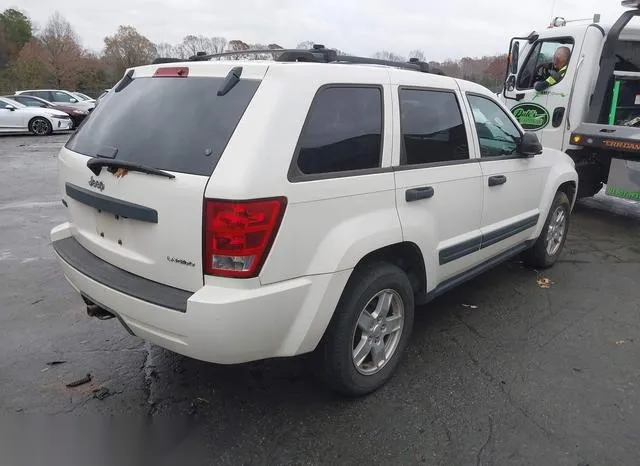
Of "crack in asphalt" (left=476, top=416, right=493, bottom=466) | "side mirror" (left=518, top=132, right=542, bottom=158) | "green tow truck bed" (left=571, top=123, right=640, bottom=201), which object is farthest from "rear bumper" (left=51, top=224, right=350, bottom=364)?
"green tow truck bed" (left=571, top=123, right=640, bottom=201)

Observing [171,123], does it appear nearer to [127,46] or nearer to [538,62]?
[538,62]

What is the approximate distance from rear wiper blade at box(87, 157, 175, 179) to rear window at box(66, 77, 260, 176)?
5 cm

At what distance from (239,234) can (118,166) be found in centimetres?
81

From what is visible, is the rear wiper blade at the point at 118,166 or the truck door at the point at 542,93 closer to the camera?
the rear wiper blade at the point at 118,166

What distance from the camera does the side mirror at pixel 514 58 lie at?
782 cm

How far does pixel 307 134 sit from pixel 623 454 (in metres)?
2.27

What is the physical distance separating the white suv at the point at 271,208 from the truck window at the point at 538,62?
5.03 metres

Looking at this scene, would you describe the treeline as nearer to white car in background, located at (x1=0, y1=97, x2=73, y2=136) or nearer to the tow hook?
white car in background, located at (x1=0, y1=97, x2=73, y2=136)

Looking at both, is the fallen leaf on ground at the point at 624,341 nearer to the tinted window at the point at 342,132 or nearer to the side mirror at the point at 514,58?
the tinted window at the point at 342,132

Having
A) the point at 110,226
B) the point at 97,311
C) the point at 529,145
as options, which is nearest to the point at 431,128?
the point at 529,145

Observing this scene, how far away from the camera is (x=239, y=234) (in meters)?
2.30

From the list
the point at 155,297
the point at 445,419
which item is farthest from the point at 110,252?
the point at 445,419

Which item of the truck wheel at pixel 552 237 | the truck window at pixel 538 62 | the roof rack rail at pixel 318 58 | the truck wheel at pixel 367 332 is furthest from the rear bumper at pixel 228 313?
the truck window at pixel 538 62

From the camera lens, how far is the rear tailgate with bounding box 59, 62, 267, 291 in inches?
94.3
